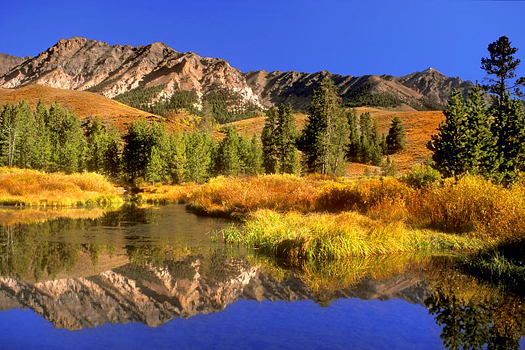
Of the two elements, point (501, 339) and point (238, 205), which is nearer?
point (501, 339)

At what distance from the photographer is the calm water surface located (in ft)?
23.0

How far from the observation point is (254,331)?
290 inches

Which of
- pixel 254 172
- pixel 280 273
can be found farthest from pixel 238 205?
pixel 254 172

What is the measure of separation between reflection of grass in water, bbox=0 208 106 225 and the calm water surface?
8934mm

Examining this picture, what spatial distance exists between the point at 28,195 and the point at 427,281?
31.9 m

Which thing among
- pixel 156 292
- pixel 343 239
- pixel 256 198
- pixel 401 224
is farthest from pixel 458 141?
pixel 156 292

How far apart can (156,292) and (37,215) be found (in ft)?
60.8

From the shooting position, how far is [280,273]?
11.1m

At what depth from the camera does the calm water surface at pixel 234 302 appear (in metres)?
7.00

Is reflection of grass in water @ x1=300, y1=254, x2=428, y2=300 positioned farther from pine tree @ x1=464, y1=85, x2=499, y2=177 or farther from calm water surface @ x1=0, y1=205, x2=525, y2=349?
pine tree @ x1=464, y1=85, x2=499, y2=177

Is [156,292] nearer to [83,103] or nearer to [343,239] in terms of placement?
[343,239]

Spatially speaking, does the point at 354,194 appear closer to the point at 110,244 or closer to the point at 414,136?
the point at 110,244

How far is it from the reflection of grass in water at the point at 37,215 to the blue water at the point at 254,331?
16.0m

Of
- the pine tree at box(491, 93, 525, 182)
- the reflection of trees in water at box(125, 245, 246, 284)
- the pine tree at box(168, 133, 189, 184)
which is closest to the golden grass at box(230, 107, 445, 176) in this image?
the pine tree at box(168, 133, 189, 184)
